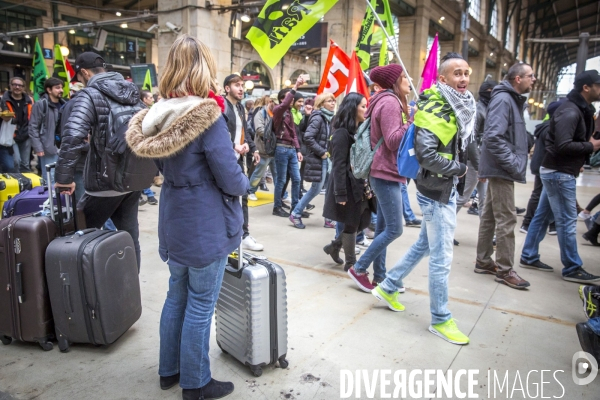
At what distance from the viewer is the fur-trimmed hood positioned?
206 centimetres

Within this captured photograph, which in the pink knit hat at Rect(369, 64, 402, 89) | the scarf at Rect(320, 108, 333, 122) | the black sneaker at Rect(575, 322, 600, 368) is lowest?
the black sneaker at Rect(575, 322, 600, 368)

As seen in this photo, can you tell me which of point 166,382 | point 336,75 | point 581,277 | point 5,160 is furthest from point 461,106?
point 5,160

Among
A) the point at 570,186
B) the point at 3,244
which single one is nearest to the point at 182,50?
the point at 3,244

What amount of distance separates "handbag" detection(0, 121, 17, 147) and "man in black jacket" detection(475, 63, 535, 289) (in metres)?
7.21

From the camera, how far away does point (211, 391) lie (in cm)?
240

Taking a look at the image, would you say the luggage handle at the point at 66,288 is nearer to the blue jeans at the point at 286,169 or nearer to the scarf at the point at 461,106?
the scarf at the point at 461,106

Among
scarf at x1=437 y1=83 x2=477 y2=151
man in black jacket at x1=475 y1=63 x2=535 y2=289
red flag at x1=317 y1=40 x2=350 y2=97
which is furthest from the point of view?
A: red flag at x1=317 y1=40 x2=350 y2=97

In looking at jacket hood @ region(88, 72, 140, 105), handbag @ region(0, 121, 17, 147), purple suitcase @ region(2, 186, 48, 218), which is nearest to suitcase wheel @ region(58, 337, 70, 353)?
purple suitcase @ region(2, 186, 48, 218)

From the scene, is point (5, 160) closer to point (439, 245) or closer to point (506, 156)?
point (439, 245)

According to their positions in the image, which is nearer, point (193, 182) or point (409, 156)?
point (193, 182)

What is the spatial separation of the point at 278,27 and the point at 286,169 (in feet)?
8.51

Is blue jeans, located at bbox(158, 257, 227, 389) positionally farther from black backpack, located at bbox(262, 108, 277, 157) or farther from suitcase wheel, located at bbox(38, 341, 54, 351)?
black backpack, located at bbox(262, 108, 277, 157)

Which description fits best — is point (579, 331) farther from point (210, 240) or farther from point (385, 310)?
point (210, 240)

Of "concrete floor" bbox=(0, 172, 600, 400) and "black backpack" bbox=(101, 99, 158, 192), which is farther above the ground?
"black backpack" bbox=(101, 99, 158, 192)
